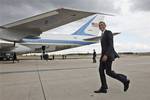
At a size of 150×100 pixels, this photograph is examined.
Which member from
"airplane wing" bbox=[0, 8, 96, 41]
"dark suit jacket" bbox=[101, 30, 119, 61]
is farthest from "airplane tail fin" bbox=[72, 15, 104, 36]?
"dark suit jacket" bbox=[101, 30, 119, 61]

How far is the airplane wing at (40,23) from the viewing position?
15570 mm

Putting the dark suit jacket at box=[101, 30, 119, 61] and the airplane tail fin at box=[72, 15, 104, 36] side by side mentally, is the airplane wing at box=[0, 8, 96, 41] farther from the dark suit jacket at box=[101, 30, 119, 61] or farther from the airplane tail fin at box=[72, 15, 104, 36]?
the airplane tail fin at box=[72, 15, 104, 36]

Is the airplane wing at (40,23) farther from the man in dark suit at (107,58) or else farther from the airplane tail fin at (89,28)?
the airplane tail fin at (89,28)

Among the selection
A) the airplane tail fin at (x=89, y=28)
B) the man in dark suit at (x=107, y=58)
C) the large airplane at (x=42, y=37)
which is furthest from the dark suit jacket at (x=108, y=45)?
the airplane tail fin at (x=89, y=28)

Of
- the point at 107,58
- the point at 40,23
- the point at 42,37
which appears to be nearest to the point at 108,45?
the point at 107,58

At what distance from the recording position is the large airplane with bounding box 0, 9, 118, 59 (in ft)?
53.1

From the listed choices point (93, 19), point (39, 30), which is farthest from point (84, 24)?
point (39, 30)

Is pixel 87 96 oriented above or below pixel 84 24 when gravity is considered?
below

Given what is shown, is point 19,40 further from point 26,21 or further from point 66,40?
point 66,40

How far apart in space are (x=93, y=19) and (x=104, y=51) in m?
25.6

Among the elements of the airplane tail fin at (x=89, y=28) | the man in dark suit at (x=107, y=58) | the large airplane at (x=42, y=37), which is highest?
the airplane tail fin at (x=89, y=28)

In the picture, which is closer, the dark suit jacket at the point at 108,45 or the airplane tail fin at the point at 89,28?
the dark suit jacket at the point at 108,45

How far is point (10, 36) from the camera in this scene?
1859cm

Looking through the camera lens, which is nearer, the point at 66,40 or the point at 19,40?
the point at 19,40
